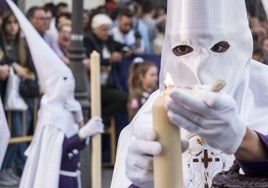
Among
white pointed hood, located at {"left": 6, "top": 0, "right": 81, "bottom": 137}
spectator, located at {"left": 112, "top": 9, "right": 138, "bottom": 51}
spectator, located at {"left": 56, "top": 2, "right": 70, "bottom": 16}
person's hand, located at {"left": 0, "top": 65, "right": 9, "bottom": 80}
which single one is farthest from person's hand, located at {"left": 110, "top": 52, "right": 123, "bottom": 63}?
white pointed hood, located at {"left": 6, "top": 0, "right": 81, "bottom": 137}

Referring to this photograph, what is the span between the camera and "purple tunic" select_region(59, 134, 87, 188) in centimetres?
Result: 555

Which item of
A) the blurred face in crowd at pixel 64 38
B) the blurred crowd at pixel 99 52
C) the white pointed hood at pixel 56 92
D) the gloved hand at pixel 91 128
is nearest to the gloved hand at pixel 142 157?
the gloved hand at pixel 91 128

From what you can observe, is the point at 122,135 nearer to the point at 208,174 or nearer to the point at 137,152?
the point at 208,174

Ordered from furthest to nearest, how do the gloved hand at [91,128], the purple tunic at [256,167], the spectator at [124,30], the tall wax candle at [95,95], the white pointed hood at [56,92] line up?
the spectator at [124,30] → the white pointed hood at [56,92] → the gloved hand at [91,128] → the tall wax candle at [95,95] → the purple tunic at [256,167]

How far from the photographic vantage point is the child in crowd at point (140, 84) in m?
8.37

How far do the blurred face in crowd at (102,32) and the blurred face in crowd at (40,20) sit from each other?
0.60 metres

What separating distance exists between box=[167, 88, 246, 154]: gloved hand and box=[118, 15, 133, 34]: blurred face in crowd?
792cm

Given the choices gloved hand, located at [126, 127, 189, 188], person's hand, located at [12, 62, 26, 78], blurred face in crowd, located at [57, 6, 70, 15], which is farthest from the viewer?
blurred face in crowd, located at [57, 6, 70, 15]

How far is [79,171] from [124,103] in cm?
267

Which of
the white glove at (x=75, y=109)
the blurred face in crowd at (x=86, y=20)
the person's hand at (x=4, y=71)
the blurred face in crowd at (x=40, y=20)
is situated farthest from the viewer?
the blurred face in crowd at (x=86, y=20)

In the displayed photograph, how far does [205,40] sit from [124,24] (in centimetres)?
747

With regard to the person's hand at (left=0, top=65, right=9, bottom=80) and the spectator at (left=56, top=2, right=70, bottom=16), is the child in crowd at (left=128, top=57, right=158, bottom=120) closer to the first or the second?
the spectator at (left=56, top=2, right=70, bottom=16)

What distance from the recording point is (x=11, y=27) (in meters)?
7.53

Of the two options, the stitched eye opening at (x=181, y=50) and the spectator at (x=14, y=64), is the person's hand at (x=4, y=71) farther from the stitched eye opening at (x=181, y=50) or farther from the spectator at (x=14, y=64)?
the stitched eye opening at (x=181, y=50)
